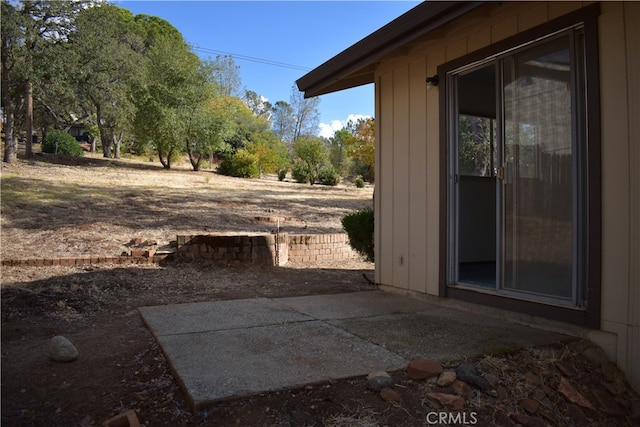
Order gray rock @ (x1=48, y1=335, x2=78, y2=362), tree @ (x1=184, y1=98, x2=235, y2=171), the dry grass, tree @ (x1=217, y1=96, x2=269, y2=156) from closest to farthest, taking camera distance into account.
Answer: gray rock @ (x1=48, y1=335, x2=78, y2=362) → the dry grass → tree @ (x1=184, y1=98, x2=235, y2=171) → tree @ (x1=217, y1=96, x2=269, y2=156)

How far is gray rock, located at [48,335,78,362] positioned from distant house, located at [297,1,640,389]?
3.09 meters

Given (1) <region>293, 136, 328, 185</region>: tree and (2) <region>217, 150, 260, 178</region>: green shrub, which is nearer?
(2) <region>217, 150, 260, 178</region>: green shrub

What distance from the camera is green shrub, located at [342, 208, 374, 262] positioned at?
6.32 m

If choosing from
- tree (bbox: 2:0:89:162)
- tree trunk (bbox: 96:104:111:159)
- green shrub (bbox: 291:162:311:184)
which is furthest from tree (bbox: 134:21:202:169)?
green shrub (bbox: 291:162:311:184)

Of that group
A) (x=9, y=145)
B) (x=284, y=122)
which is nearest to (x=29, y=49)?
(x=9, y=145)

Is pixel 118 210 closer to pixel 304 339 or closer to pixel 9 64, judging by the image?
pixel 304 339

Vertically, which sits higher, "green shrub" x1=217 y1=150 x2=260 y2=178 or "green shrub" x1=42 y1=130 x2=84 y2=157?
"green shrub" x1=42 y1=130 x2=84 y2=157

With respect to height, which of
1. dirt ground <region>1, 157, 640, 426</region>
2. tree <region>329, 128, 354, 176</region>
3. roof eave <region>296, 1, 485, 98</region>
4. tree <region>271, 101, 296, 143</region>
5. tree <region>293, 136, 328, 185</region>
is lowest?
dirt ground <region>1, 157, 640, 426</region>

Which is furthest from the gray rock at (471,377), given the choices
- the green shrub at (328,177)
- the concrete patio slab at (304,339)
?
the green shrub at (328,177)

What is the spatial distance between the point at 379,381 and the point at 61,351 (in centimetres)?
206

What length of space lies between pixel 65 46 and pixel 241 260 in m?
16.4

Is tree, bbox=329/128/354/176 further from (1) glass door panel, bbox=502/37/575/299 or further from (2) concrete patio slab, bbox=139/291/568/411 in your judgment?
(1) glass door panel, bbox=502/37/575/299

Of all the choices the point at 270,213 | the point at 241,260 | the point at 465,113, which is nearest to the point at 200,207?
the point at 270,213

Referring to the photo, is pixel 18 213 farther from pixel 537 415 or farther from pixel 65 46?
pixel 65 46
